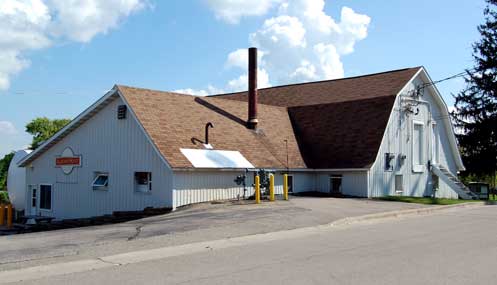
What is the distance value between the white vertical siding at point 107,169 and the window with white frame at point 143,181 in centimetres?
24

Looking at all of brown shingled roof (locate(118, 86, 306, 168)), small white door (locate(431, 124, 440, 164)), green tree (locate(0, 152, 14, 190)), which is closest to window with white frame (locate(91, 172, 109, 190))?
brown shingled roof (locate(118, 86, 306, 168))

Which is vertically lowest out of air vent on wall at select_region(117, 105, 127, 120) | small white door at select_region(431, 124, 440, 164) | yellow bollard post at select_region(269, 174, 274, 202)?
yellow bollard post at select_region(269, 174, 274, 202)

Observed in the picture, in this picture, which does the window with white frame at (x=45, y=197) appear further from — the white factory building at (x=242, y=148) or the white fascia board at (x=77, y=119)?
the white fascia board at (x=77, y=119)

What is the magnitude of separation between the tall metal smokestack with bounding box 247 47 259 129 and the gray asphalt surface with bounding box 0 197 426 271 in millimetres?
8007

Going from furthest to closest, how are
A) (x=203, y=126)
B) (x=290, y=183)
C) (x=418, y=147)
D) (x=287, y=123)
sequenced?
(x=287, y=123) → (x=418, y=147) → (x=290, y=183) → (x=203, y=126)

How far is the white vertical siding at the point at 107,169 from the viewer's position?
23267 mm

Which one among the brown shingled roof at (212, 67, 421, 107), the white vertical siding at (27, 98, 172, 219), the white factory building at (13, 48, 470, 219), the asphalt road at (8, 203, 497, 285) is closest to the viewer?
the asphalt road at (8, 203, 497, 285)

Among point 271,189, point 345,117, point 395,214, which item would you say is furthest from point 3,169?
point 395,214

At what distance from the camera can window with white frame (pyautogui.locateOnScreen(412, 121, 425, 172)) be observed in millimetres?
32025

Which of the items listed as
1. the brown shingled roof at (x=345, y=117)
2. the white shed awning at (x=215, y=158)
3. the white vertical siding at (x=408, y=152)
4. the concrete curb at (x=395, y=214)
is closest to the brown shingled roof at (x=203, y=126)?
the white shed awning at (x=215, y=158)

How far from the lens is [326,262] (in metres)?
10.0

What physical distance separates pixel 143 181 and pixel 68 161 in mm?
5884

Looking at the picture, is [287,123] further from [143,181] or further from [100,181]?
[100,181]

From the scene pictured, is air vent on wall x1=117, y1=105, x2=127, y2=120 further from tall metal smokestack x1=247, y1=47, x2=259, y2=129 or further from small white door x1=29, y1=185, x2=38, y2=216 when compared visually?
small white door x1=29, y1=185, x2=38, y2=216
